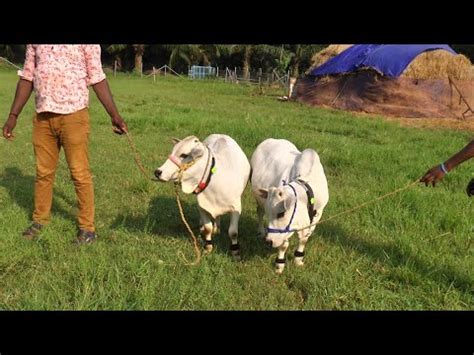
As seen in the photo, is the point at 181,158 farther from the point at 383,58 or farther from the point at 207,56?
the point at 207,56

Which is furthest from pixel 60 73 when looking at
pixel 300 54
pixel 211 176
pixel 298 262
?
pixel 300 54

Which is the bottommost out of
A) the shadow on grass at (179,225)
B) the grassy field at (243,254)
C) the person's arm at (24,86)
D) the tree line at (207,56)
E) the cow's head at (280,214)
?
the tree line at (207,56)

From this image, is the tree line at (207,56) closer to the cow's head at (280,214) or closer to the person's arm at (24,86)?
the person's arm at (24,86)

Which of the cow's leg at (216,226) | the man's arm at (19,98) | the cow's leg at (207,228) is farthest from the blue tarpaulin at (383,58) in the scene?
the man's arm at (19,98)

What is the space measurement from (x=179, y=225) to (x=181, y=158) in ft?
4.38

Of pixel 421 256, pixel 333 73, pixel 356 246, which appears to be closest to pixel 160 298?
pixel 356 246

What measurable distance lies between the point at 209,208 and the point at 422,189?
332cm

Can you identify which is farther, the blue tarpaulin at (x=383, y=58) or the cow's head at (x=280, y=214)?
the blue tarpaulin at (x=383, y=58)

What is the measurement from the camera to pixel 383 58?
59.3 feet

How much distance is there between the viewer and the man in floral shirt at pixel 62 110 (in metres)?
4.34

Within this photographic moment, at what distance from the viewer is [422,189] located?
6.37m

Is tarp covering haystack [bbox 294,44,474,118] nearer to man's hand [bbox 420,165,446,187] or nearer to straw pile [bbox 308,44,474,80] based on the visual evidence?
straw pile [bbox 308,44,474,80]

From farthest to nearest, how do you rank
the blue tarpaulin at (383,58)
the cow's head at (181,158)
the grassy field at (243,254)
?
the blue tarpaulin at (383,58) → the cow's head at (181,158) → the grassy field at (243,254)

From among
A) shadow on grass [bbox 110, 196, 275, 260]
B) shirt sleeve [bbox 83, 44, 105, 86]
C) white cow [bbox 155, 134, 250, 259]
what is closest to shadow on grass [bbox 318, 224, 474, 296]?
shadow on grass [bbox 110, 196, 275, 260]
